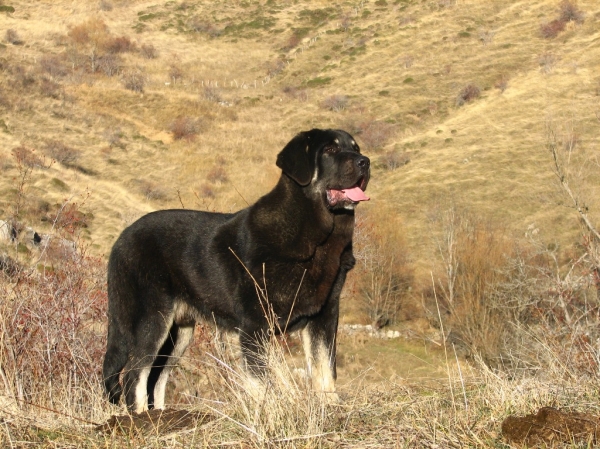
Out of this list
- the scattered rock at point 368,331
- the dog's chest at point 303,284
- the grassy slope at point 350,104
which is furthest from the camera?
the grassy slope at point 350,104

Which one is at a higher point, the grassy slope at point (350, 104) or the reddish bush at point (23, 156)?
the reddish bush at point (23, 156)

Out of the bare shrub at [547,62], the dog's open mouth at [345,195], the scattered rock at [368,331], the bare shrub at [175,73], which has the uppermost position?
the dog's open mouth at [345,195]

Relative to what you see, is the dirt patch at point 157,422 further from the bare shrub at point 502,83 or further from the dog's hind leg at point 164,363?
the bare shrub at point 502,83

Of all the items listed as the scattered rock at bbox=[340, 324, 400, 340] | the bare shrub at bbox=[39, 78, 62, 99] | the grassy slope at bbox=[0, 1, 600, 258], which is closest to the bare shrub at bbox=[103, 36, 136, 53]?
the grassy slope at bbox=[0, 1, 600, 258]

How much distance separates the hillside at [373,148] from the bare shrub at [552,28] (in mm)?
187

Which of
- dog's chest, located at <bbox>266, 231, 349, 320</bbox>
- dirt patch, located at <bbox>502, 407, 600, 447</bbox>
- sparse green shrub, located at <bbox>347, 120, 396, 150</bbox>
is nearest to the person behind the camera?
dirt patch, located at <bbox>502, 407, 600, 447</bbox>

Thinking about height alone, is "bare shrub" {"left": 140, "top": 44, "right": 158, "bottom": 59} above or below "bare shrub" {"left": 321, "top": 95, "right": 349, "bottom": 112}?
above

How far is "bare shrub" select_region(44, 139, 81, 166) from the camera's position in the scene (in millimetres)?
45875

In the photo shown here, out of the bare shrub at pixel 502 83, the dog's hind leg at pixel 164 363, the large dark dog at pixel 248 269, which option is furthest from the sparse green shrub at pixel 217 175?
the large dark dog at pixel 248 269

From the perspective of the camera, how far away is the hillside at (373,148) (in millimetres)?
9977

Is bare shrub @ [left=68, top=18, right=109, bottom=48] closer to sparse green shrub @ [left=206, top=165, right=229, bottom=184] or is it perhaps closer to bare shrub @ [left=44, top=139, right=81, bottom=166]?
bare shrub @ [left=44, top=139, right=81, bottom=166]

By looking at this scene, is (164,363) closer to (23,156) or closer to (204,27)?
(23,156)

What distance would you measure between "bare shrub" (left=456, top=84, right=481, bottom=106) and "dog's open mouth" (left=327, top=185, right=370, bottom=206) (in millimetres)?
52109

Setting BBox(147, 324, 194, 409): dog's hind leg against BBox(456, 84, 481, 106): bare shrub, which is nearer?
BBox(147, 324, 194, 409): dog's hind leg
